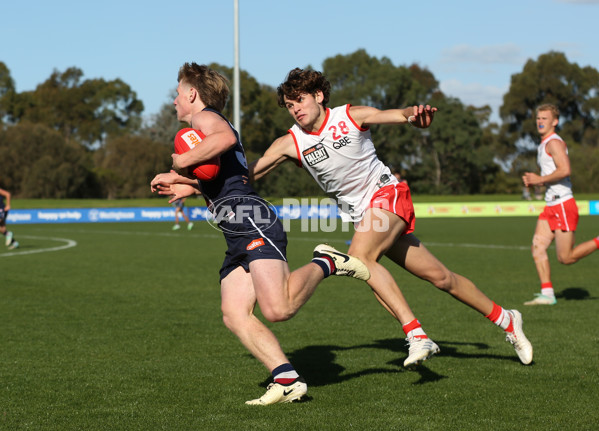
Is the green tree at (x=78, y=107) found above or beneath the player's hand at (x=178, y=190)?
above

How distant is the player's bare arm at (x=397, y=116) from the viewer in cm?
522

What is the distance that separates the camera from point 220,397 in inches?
202

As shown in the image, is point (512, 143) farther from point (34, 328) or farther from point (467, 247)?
point (34, 328)

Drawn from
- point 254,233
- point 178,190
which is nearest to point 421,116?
point 254,233

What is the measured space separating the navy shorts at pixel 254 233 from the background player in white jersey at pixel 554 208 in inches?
200

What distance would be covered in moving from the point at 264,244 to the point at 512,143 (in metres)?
84.4

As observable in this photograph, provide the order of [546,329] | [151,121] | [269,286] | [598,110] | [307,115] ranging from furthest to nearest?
[598,110] < [151,121] < [546,329] < [307,115] < [269,286]

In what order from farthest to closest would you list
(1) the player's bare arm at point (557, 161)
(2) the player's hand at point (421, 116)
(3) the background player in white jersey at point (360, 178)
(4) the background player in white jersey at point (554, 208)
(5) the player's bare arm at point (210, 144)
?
(4) the background player in white jersey at point (554, 208) → (1) the player's bare arm at point (557, 161) → (3) the background player in white jersey at point (360, 178) → (2) the player's hand at point (421, 116) → (5) the player's bare arm at point (210, 144)

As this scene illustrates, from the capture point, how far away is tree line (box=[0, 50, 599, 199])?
63938mm

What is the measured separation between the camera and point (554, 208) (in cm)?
956

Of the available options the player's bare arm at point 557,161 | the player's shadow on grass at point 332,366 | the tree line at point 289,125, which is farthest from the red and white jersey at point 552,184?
the tree line at point 289,125

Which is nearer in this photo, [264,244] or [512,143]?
[264,244]

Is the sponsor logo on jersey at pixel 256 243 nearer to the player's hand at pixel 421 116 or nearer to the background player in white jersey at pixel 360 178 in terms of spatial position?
the background player in white jersey at pixel 360 178

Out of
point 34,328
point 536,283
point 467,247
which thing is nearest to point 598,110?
point 467,247
